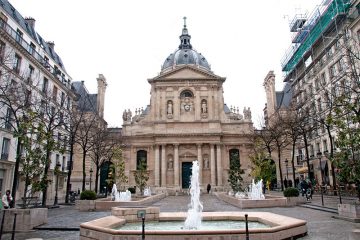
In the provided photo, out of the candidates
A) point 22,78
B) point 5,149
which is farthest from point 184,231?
point 5,149

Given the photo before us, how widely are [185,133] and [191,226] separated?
3666cm

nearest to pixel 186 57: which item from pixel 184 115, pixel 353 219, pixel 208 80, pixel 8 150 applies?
pixel 208 80

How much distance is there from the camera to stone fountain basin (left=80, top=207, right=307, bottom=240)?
7785 millimetres

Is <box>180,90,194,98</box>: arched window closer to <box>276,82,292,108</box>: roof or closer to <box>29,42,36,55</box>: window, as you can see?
<box>276,82,292,108</box>: roof

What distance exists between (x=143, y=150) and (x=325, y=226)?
38.9 metres

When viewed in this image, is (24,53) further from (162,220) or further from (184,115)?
(184,115)

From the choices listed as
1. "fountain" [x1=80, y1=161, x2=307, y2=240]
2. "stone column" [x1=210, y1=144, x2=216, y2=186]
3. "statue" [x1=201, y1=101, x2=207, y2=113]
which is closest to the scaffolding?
"statue" [x1=201, y1=101, x2=207, y2=113]

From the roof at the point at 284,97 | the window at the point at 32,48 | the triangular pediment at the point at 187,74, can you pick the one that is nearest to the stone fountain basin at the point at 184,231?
the window at the point at 32,48

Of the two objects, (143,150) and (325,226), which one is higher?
(143,150)

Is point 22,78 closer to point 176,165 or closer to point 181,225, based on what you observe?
point 181,225

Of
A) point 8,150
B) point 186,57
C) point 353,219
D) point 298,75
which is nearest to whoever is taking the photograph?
point 353,219

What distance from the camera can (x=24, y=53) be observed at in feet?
90.7

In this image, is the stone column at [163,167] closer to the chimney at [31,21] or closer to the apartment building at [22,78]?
the apartment building at [22,78]

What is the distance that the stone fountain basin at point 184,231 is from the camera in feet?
25.5
